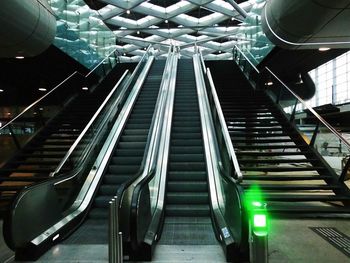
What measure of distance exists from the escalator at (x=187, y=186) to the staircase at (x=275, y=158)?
87 cm

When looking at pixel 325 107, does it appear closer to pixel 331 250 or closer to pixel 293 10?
pixel 293 10

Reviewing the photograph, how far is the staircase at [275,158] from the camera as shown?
6105mm

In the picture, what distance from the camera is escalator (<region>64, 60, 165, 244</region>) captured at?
196 inches

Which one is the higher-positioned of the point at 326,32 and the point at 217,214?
the point at 326,32

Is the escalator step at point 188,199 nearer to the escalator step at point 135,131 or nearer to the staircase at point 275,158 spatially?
the staircase at point 275,158

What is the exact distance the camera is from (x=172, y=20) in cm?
2572

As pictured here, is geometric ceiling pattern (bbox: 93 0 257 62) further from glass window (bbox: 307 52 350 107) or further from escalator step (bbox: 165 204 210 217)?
escalator step (bbox: 165 204 210 217)

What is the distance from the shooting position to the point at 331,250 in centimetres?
418

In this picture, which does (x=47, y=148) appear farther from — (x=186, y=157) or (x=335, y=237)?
(x=335, y=237)

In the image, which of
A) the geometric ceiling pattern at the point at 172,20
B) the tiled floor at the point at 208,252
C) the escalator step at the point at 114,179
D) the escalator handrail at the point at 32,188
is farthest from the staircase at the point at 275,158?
the geometric ceiling pattern at the point at 172,20

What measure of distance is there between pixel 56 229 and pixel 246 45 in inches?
493

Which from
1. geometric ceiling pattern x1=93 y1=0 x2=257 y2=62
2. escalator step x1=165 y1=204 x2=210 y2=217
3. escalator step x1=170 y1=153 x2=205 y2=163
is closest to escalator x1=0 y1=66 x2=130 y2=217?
escalator step x1=165 y1=204 x2=210 y2=217

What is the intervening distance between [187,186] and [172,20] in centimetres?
2156

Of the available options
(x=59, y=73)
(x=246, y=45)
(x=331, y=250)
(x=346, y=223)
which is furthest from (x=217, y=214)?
(x=246, y=45)
